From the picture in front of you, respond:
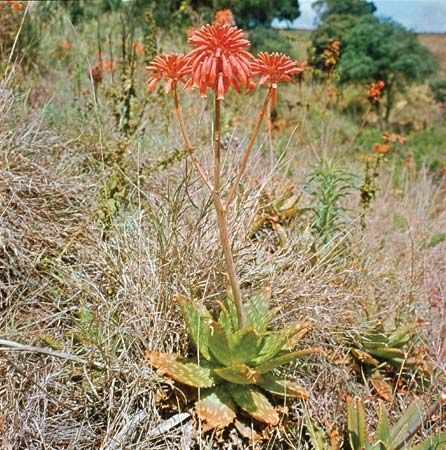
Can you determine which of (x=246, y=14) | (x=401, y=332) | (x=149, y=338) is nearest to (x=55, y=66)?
(x=149, y=338)

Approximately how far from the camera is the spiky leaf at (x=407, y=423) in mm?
1660

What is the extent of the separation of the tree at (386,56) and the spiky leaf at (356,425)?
9.60 metres

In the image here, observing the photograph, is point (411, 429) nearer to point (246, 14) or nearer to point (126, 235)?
point (126, 235)

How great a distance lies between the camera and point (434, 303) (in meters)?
2.34

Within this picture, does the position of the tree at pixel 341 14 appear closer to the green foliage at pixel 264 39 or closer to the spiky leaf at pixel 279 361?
the green foliage at pixel 264 39

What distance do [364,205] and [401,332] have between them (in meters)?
0.66

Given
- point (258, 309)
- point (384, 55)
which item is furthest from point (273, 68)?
point (384, 55)

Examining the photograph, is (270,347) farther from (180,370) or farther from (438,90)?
(438,90)

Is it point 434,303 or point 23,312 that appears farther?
point 434,303

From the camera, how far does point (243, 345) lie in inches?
62.1

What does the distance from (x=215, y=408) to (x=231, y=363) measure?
0.14 m

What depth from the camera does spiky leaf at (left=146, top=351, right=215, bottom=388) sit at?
1.58 metres

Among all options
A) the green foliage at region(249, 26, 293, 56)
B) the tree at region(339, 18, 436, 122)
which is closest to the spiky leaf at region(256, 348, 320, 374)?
the green foliage at region(249, 26, 293, 56)

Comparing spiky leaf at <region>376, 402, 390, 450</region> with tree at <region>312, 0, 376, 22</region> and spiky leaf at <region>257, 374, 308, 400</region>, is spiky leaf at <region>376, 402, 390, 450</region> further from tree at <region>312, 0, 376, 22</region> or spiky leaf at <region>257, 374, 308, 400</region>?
tree at <region>312, 0, 376, 22</region>
